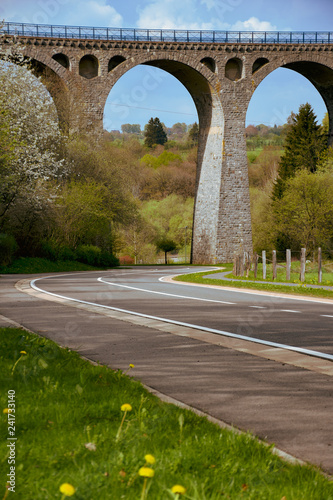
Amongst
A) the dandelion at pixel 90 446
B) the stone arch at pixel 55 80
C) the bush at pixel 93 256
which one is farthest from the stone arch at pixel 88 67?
the dandelion at pixel 90 446

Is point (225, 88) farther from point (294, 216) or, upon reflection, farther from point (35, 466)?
point (35, 466)

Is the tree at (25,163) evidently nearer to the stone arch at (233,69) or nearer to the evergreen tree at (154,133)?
the stone arch at (233,69)

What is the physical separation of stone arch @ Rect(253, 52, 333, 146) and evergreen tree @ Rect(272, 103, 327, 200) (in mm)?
2106

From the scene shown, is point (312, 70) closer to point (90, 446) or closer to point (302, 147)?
point (302, 147)

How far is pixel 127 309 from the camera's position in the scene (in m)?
12.5

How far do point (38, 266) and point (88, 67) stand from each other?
2235 cm

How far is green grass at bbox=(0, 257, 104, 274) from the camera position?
103 ft

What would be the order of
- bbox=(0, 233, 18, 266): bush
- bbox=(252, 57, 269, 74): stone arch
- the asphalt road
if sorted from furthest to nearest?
bbox=(252, 57, 269, 74): stone arch, bbox=(0, 233, 18, 266): bush, the asphalt road

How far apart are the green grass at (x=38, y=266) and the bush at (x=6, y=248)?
37 centimetres

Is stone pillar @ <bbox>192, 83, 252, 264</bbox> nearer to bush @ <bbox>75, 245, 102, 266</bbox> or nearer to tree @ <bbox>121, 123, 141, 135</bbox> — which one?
bush @ <bbox>75, 245, 102, 266</bbox>

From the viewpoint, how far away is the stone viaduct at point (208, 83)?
47000 millimetres

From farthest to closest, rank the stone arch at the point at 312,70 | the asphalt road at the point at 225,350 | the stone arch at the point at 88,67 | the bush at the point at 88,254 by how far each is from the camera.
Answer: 1. the stone arch at the point at 312,70
2. the stone arch at the point at 88,67
3. the bush at the point at 88,254
4. the asphalt road at the point at 225,350

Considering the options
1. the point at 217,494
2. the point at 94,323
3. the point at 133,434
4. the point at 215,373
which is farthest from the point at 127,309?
the point at 217,494

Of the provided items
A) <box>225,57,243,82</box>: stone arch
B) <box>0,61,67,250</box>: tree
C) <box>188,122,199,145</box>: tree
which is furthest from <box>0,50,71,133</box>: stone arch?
<box>188,122,199,145</box>: tree
